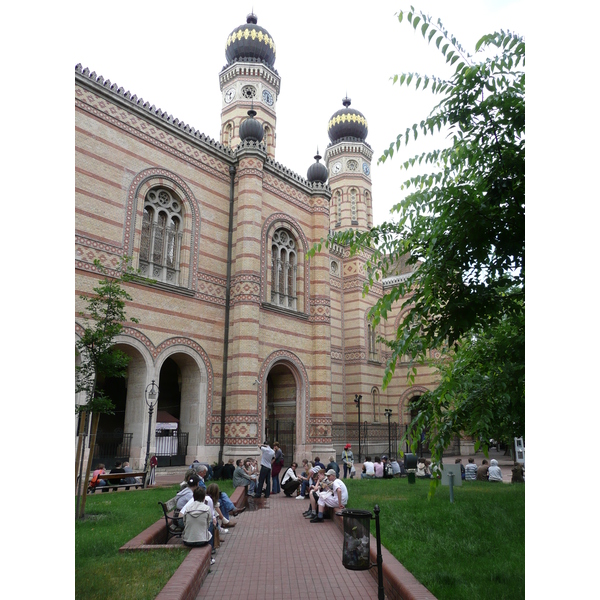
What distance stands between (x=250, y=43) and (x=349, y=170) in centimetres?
1123

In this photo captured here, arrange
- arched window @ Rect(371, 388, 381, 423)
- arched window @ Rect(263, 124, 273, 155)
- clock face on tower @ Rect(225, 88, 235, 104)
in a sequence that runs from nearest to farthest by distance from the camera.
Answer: arched window @ Rect(371, 388, 381, 423), arched window @ Rect(263, 124, 273, 155), clock face on tower @ Rect(225, 88, 235, 104)

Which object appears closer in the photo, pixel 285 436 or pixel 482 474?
pixel 482 474

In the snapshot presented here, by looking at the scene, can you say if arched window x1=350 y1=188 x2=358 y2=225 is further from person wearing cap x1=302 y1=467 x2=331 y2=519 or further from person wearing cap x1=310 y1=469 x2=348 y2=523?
person wearing cap x1=310 y1=469 x2=348 y2=523

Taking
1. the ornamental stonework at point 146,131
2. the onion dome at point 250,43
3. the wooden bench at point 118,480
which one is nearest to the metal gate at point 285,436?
the wooden bench at point 118,480

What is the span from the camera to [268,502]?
42.6ft

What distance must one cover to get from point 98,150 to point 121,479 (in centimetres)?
990

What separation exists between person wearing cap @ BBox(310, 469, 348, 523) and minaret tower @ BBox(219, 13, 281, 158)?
76.2 ft

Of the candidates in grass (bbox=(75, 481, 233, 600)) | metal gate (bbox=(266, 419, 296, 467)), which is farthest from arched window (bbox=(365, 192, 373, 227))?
grass (bbox=(75, 481, 233, 600))

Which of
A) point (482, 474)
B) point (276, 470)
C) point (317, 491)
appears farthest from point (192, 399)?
point (482, 474)

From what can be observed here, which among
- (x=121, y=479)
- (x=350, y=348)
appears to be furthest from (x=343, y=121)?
(x=121, y=479)

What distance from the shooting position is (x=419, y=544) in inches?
285

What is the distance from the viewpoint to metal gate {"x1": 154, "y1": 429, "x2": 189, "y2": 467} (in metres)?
17.2

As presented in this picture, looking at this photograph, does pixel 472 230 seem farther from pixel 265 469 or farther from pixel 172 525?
pixel 265 469

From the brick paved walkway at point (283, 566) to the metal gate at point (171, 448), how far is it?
7.71 metres
